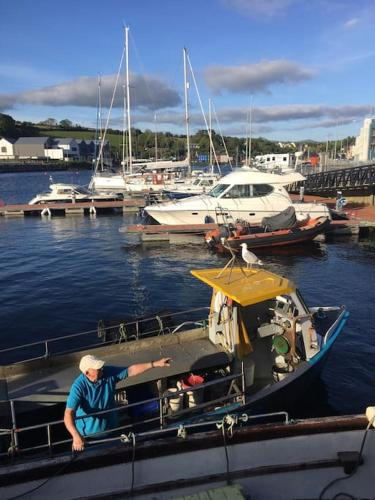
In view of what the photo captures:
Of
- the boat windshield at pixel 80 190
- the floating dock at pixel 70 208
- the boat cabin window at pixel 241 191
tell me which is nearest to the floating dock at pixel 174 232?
the boat cabin window at pixel 241 191

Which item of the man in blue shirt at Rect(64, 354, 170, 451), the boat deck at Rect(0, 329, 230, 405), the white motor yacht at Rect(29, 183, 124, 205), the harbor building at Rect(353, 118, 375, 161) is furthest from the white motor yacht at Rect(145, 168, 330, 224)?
the harbor building at Rect(353, 118, 375, 161)

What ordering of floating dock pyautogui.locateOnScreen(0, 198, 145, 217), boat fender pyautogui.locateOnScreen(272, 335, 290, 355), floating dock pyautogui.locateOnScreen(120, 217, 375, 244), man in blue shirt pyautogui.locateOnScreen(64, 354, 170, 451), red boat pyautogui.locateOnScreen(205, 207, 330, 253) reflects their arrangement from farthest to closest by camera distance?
floating dock pyautogui.locateOnScreen(0, 198, 145, 217)
floating dock pyautogui.locateOnScreen(120, 217, 375, 244)
red boat pyautogui.locateOnScreen(205, 207, 330, 253)
boat fender pyautogui.locateOnScreen(272, 335, 290, 355)
man in blue shirt pyautogui.locateOnScreen(64, 354, 170, 451)

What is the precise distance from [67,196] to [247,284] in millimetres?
40361

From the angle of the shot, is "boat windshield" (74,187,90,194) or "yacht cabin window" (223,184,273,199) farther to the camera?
"boat windshield" (74,187,90,194)

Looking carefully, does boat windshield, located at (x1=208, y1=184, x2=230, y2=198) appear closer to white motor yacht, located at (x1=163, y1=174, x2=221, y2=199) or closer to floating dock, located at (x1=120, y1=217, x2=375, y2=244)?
floating dock, located at (x1=120, y1=217, x2=375, y2=244)

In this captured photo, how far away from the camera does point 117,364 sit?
888 cm

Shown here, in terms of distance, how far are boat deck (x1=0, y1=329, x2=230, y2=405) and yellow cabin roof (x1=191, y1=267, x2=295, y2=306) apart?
4.80 ft

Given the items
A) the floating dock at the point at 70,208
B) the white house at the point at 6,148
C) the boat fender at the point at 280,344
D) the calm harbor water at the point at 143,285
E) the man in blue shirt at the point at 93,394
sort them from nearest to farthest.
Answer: the man in blue shirt at the point at 93,394 < the boat fender at the point at 280,344 < the calm harbor water at the point at 143,285 < the floating dock at the point at 70,208 < the white house at the point at 6,148

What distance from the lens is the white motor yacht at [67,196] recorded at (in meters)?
45.7

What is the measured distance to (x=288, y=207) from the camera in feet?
92.2

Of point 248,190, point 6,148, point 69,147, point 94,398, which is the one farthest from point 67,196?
point 6,148

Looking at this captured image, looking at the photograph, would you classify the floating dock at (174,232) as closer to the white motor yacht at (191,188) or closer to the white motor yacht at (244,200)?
the white motor yacht at (244,200)

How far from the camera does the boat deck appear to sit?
7859 millimetres

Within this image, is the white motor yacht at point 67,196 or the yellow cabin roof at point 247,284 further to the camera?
the white motor yacht at point 67,196
